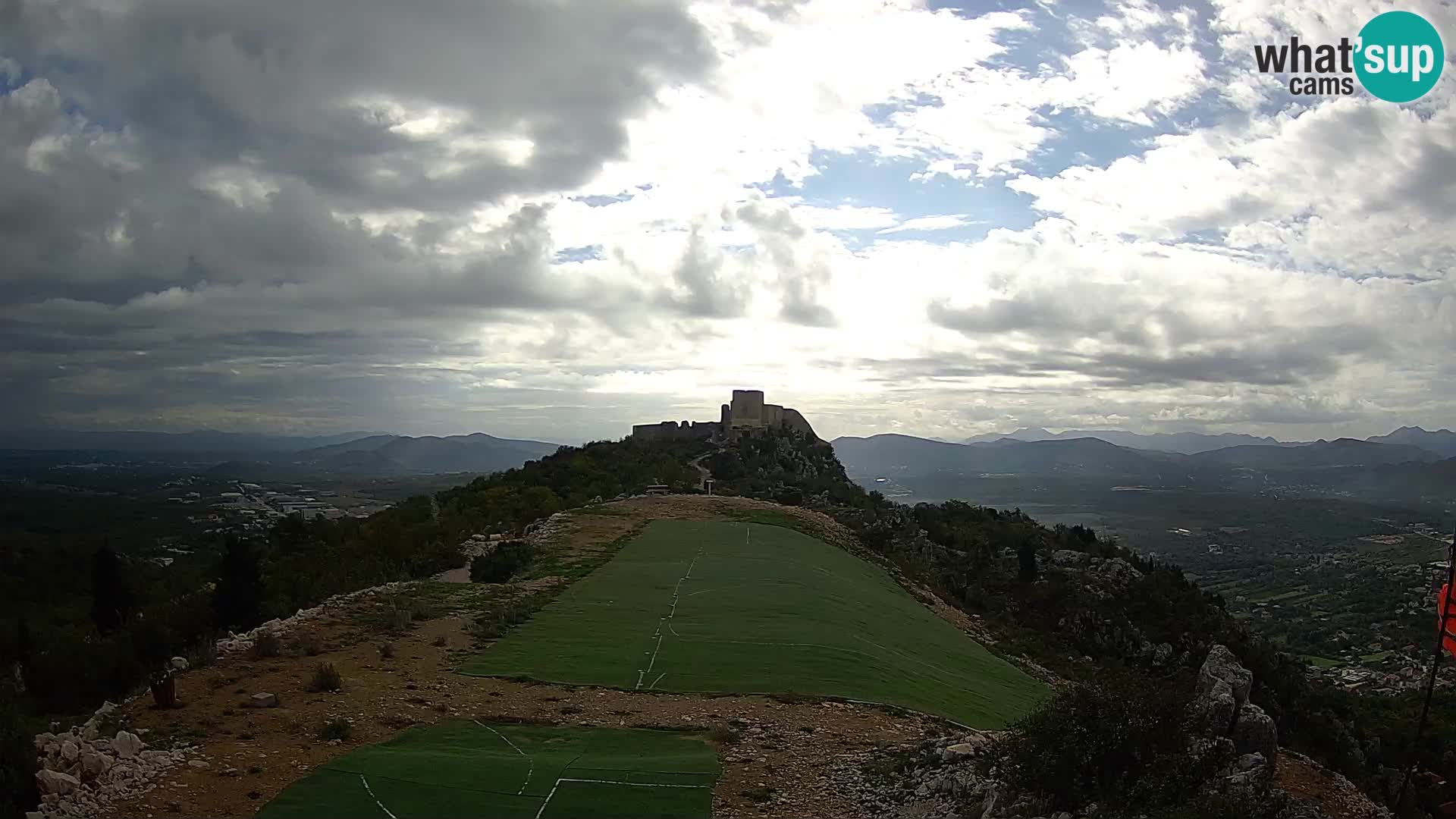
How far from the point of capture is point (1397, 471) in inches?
5910

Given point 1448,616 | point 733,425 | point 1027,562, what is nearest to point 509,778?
point 1448,616

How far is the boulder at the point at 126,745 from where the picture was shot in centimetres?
916

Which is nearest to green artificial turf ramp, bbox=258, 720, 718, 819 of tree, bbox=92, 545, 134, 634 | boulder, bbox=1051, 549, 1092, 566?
tree, bbox=92, 545, 134, 634

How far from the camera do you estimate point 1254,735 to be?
31.1 ft

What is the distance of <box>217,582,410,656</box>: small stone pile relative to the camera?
14.6m

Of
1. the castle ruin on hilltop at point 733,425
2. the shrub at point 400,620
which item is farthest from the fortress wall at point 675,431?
the shrub at point 400,620

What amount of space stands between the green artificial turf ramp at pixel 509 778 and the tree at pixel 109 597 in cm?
1948

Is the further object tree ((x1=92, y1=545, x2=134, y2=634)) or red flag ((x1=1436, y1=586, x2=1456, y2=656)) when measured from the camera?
tree ((x1=92, y1=545, x2=134, y2=634))

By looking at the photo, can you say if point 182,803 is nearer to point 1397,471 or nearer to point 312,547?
point 312,547

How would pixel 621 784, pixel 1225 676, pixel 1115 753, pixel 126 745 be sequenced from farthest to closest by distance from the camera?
1. pixel 1225 676
2. pixel 621 784
3. pixel 126 745
4. pixel 1115 753

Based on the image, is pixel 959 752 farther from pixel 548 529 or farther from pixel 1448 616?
pixel 548 529

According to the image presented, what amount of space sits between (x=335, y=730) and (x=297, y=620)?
7.04 metres

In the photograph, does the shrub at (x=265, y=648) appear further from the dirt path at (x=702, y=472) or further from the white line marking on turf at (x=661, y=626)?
the dirt path at (x=702, y=472)

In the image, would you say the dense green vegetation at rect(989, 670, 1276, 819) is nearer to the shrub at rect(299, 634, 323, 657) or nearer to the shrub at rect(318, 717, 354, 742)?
the shrub at rect(318, 717, 354, 742)
